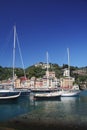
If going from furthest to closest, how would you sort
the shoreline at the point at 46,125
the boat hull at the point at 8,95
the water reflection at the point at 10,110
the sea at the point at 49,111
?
the boat hull at the point at 8,95 → the water reflection at the point at 10,110 → the sea at the point at 49,111 → the shoreline at the point at 46,125

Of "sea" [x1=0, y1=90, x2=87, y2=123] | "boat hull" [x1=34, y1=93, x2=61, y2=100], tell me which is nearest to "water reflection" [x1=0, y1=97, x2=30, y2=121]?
"sea" [x1=0, y1=90, x2=87, y2=123]

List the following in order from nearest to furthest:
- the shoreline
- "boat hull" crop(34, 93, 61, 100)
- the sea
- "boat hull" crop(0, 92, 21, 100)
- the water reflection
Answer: the shoreline
the sea
the water reflection
"boat hull" crop(0, 92, 21, 100)
"boat hull" crop(34, 93, 61, 100)

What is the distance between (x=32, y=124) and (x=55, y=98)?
24876 millimetres

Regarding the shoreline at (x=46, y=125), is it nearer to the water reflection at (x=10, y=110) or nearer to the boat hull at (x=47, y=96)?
the water reflection at (x=10, y=110)

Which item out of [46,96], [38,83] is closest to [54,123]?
[46,96]

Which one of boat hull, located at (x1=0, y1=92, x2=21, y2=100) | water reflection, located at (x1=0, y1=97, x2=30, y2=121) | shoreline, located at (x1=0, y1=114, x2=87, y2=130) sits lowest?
water reflection, located at (x1=0, y1=97, x2=30, y2=121)

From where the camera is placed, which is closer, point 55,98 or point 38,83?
point 55,98

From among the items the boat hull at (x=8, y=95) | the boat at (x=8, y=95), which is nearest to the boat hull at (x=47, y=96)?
the boat at (x=8, y=95)

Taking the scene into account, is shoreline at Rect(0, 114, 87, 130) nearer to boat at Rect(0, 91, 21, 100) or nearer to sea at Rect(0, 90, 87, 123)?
sea at Rect(0, 90, 87, 123)

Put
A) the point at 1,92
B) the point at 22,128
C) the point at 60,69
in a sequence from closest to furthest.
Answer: the point at 22,128, the point at 1,92, the point at 60,69

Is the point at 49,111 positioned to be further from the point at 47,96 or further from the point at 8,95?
the point at 47,96

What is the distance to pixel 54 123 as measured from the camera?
17.8 m

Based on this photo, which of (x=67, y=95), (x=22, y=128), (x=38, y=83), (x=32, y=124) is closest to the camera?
(x=22, y=128)

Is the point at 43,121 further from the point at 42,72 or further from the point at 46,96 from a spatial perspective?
the point at 42,72
